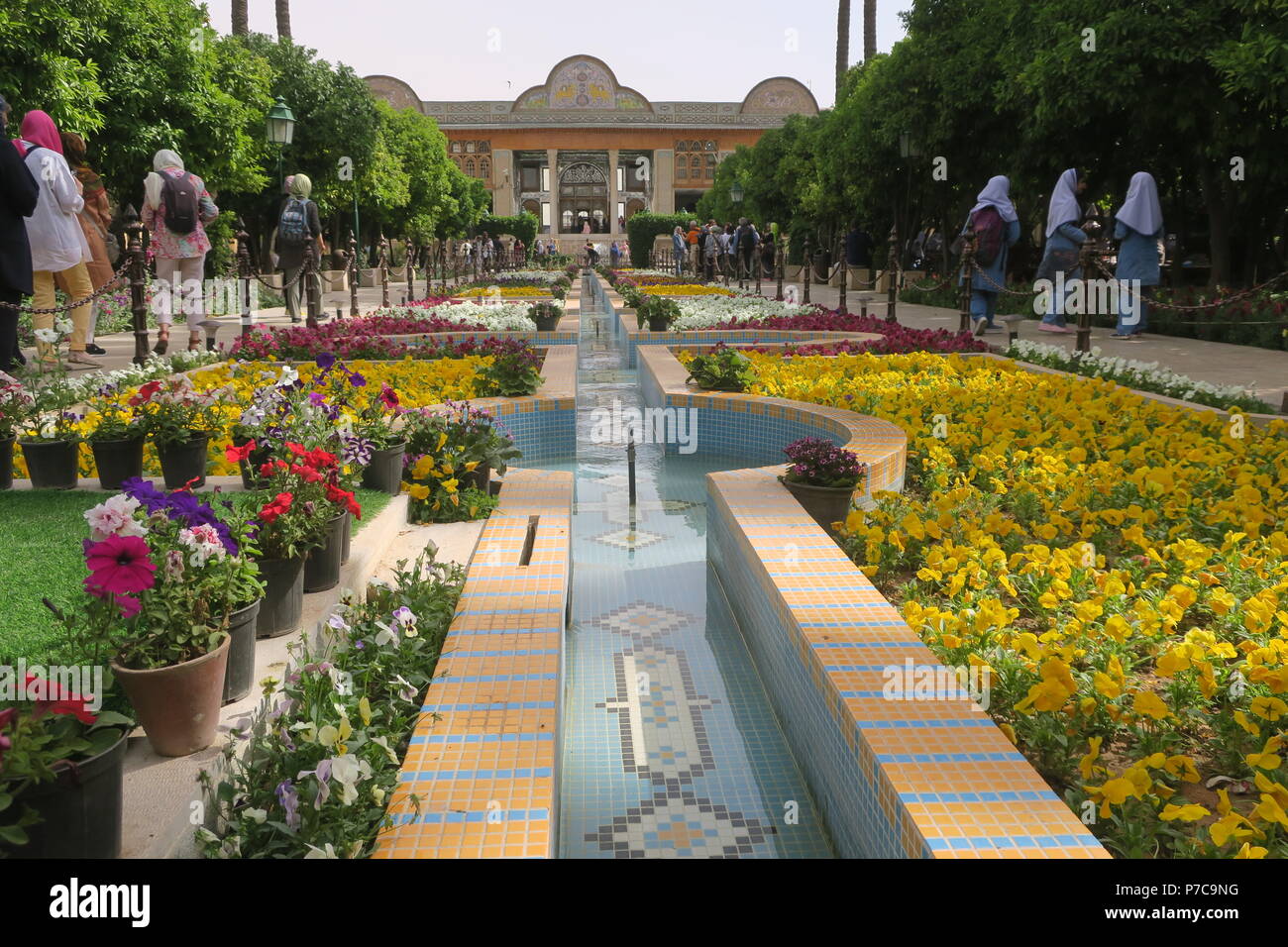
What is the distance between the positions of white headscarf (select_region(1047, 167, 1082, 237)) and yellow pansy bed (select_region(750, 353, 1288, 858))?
595cm

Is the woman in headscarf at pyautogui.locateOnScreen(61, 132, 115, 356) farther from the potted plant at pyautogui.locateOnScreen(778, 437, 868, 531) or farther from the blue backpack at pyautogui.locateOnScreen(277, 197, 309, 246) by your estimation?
the potted plant at pyautogui.locateOnScreen(778, 437, 868, 531)

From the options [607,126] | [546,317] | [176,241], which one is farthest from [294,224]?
[607,126]

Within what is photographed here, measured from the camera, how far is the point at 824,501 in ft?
14.8

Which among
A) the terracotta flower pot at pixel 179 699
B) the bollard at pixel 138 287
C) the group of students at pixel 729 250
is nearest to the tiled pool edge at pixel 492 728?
the terracotta flower pot at pixel 179 699

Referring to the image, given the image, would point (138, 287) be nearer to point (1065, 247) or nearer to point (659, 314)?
point (659, 314)

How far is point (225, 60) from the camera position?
14258 mm

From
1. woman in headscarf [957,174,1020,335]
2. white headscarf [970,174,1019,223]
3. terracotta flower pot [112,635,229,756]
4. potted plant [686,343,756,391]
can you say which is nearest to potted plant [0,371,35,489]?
terracotta flower pot [112,635,229,756]

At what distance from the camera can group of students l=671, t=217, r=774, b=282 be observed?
74.2 feet

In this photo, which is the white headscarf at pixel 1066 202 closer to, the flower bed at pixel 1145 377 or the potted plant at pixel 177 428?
the flower bed at pixel 1145 377

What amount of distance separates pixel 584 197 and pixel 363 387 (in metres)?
61.0

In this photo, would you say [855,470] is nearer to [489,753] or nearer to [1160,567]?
[1160,567]

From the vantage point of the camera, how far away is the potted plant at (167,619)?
2.12 m

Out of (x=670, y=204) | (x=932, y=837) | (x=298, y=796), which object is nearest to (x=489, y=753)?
(x=298, y=796)

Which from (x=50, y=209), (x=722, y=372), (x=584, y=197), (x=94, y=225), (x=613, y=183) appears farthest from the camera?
(x=584, y=197)
